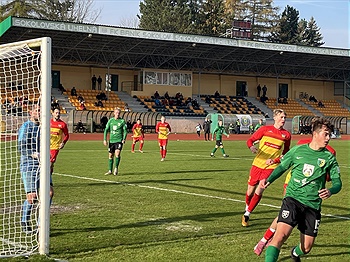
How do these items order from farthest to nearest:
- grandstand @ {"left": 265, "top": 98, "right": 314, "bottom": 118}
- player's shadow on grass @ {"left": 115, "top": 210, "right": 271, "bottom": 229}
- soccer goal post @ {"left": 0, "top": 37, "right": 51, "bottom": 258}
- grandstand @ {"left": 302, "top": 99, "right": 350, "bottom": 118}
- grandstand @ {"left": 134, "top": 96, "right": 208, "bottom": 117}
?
grandstand @ {"left": 302, "top": 99, "right": 350, "bottom": 118}
grandstand @ {"left": 265, "top": 98, "right": 314, "bottom": 118}
grandstand @ {"left": 134, "top": 96, "right": 208, "bottom": 117}
player's shadow on grass @ {"left": 115, "top": 210, "right": 271, "bottom": 229}
soccer goal post @ {"left": 0, "top": 37, "right": 51, "bottom": 258}

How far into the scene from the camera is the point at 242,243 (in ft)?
26.8

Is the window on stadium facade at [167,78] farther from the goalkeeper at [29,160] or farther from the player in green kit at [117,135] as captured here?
the goalkeeper at [29,160]

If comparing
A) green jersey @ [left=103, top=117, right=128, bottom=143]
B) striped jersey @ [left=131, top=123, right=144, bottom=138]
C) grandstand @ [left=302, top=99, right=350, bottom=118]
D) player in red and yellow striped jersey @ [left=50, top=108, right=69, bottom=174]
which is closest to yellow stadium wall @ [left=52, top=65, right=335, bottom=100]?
grandstand @ [left=302, top=99, right=350, bottom=118]

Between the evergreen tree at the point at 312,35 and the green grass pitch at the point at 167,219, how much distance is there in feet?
274

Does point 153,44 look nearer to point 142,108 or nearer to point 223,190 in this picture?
point 142,108

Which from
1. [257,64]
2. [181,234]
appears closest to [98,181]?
[181,234]

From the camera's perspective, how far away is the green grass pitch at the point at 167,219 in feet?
24.8

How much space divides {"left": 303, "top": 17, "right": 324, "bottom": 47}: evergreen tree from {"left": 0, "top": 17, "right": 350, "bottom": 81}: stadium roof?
103ft

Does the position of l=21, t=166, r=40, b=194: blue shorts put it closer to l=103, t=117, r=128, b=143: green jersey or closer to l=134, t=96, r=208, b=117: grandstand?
l=103, t=117, r=128, b=143: green jersey

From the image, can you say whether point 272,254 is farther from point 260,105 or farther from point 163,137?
point 260,105

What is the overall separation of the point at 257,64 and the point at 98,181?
4683 cm

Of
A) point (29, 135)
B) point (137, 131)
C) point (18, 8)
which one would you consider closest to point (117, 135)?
point (29, 135)

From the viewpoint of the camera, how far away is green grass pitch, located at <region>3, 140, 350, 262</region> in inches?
298

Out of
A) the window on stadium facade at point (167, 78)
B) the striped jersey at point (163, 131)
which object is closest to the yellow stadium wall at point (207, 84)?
the window on stadium facade at point (167, 78)
